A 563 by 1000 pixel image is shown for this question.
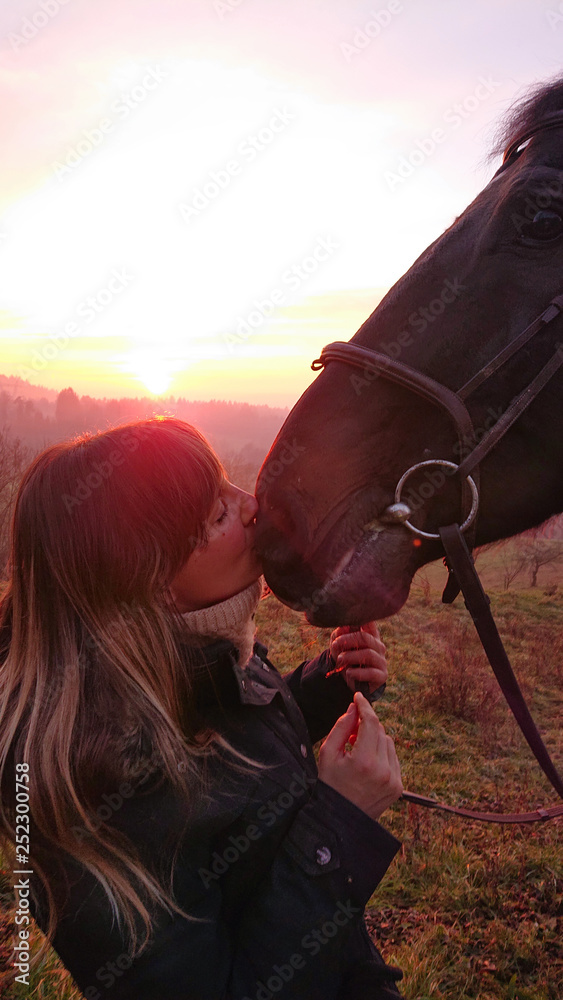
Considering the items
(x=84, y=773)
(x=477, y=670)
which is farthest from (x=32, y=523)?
(x=477, y=670)

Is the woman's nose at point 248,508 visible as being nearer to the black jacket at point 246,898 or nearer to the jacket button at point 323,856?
the black jacket at point 246,898

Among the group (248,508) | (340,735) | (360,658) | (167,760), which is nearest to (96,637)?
(167,760)

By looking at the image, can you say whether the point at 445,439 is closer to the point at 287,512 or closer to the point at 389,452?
the point at 389,452

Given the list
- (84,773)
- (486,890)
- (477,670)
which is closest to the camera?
(84,773)

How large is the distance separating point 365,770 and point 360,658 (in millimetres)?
572

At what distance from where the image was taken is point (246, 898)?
1549 mm

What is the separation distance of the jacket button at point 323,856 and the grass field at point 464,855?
73.7 inches

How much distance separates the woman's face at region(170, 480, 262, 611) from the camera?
1689mm

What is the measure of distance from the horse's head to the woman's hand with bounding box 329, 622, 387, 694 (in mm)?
363

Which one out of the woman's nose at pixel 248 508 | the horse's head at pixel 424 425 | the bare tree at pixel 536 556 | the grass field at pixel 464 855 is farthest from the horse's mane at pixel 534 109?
the bare tree at pixel 536 556

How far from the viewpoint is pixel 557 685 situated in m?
7.17

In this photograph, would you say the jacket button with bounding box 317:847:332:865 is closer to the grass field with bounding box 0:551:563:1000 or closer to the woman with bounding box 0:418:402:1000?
the woman with bounding box 0:418:402:1000

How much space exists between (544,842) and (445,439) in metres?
3.39

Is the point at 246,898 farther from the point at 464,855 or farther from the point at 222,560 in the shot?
the point at 464,855
